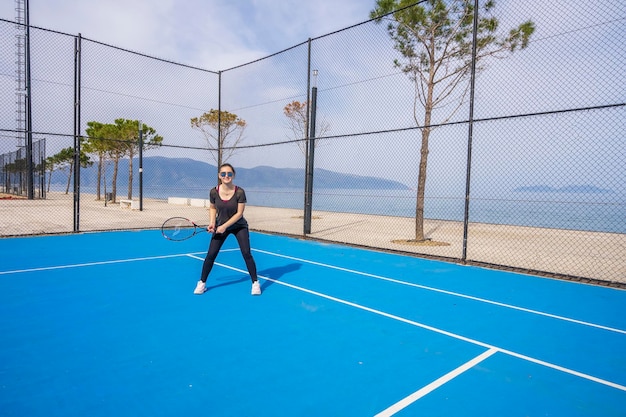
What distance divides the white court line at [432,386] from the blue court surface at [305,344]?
0.6 inches

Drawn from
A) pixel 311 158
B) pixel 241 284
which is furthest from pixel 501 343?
pixel 311 158

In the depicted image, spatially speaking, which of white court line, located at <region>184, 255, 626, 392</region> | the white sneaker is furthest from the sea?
the white sneaker

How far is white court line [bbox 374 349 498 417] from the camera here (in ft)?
9.13

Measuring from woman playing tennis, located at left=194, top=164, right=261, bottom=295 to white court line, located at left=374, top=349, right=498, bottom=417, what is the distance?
114 inches

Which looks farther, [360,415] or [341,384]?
[341,384]

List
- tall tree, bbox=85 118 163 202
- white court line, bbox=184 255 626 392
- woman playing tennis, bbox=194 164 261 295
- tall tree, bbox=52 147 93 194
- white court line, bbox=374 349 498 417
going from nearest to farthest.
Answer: white court line, bbox=374 349 498 417 < white court line, bbox=184 255 626 392 < woman playing tennis, bbox=194 164 261 295 < tall tree, bbox=85 118 163 202 < tall tree, bbox=52 147 93 194

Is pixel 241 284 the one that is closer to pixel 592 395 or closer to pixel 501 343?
pixel 501 343

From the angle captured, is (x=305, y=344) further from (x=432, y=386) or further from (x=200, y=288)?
(x=200, y=288)

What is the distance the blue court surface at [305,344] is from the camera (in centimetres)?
288

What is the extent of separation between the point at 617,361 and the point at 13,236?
496 inches

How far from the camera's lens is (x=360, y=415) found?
272 centimetres

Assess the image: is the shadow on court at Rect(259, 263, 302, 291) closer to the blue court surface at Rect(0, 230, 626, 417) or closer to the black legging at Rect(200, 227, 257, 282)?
the blue court surface at Rect(0, 230, 626, 417)

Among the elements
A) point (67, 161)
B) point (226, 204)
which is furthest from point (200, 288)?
point (67, 161)

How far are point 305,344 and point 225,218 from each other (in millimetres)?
2377
